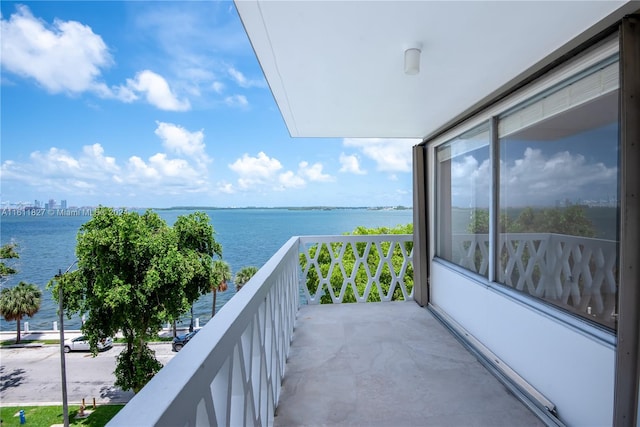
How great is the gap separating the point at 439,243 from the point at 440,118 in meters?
1.51

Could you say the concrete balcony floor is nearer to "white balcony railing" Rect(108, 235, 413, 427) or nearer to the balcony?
the balcony

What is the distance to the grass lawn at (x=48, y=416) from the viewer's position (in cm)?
1317

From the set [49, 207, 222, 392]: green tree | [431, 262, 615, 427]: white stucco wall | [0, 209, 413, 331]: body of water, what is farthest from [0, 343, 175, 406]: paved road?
[431, 262, 615, 427]: white stucco wall

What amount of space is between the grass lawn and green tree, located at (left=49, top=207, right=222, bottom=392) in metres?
1.46

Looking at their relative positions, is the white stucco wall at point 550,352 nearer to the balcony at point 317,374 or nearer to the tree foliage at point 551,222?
the balcony at point 317,374

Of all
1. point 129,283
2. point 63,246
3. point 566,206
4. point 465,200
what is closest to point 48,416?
point 129,283

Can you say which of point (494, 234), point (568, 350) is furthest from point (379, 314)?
point (568, 350)

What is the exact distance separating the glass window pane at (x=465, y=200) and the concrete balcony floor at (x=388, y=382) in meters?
0.84

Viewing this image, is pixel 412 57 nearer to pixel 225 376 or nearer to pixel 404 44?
pixel 404 44

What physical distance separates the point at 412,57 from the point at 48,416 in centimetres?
1868

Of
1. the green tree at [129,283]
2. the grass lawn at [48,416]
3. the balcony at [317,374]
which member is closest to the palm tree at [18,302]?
the grass lawn at [48,416]

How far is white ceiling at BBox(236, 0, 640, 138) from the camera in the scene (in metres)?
1.57

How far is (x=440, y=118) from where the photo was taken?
11.6ft

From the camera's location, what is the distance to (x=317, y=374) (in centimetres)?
255
